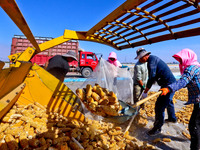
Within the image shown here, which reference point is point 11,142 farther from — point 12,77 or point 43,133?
point 12,77

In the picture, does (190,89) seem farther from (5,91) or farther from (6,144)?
(5,91)

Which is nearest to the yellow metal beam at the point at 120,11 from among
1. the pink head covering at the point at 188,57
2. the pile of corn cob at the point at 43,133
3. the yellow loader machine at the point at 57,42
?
the yellow loader machine at the point at 57,42

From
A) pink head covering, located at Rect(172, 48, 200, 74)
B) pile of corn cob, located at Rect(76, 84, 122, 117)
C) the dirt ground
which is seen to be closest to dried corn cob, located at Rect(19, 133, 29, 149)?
pile of corn cob, located at Rect(76, 84, 122, 117)

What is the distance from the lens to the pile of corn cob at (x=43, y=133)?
1.33 metres

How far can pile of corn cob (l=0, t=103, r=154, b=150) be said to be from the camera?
1335mm

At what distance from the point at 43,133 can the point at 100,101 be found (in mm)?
1065

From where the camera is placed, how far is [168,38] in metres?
1.81

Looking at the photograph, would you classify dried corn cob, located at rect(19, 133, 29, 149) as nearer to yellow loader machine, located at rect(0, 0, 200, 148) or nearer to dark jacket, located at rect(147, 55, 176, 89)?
yellow loader machine, located at rect(0, 0, 200, 148)

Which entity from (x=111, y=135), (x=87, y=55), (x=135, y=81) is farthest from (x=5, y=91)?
(x=87, y=55)

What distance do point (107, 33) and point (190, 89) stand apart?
1.66m

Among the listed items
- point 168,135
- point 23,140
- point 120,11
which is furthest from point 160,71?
point 23,140

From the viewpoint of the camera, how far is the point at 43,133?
151 centimetres

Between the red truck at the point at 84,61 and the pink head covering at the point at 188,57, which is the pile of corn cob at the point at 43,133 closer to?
the pink head covering at the point at 188,57

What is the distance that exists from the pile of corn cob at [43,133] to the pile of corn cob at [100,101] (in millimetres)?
323
